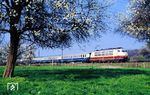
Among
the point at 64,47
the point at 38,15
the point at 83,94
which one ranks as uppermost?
the point at 38,15

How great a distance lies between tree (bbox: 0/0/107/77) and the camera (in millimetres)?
27719

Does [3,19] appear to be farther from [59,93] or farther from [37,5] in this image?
[59,93]

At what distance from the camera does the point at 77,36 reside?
30.2m

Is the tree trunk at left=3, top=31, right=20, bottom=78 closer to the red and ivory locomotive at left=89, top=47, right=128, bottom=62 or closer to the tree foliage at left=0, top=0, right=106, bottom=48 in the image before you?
the tree foliage at left=0, top=0, right=106, bottom=48

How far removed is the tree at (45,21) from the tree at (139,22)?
5412 mm

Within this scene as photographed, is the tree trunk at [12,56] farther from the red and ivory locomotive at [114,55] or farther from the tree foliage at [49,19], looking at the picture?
the red and ivory locomotive at [114,55]

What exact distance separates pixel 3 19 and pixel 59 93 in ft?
38.5

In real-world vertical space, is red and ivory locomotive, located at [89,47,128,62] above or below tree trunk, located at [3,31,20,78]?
above

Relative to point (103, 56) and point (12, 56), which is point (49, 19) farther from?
point (103, 56)

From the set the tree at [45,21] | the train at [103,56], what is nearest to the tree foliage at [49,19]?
the tree at [45,21]

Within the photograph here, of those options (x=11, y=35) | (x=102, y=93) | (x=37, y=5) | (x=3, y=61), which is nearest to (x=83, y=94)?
(x=102, y=93)

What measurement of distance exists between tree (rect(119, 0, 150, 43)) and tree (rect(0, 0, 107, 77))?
541 cm

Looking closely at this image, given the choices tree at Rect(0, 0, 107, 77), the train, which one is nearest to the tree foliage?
tree at Rect(0, 0, 107, 77)

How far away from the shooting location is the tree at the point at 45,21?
27.7 m
